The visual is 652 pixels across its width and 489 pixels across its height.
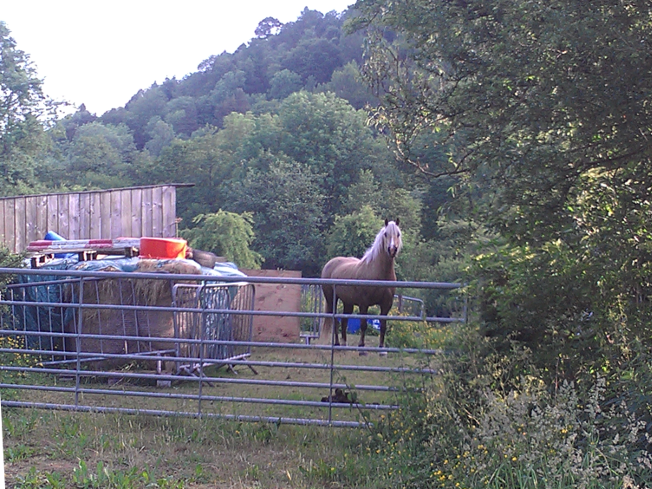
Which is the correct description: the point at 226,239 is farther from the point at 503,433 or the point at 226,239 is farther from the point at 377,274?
the point at 503,433

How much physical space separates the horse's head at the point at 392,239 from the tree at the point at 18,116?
36474 millimetres

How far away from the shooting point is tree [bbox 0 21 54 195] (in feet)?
139

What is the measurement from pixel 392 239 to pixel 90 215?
12084 millimetres

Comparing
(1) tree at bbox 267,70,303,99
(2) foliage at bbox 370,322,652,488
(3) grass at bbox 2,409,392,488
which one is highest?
(1) tree at bbox 267,70,303,99

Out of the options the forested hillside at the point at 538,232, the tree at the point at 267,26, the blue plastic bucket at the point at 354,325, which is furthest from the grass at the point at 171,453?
Answer: the tree at the point at 267,26

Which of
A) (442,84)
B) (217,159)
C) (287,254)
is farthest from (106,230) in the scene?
(217,159)

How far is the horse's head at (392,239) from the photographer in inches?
399

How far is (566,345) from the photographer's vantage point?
487 centimetres

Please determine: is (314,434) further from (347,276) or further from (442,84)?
(347,276)

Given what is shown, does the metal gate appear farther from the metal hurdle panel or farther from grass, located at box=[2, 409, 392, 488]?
grass, located at box=[2, 409, 392, 488]

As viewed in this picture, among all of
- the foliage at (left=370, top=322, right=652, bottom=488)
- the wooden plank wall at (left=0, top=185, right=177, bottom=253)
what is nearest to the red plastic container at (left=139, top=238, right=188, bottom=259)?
the foliage at (left=370, top=322, right=652, bottom=488)

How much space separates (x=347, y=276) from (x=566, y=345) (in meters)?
6.59

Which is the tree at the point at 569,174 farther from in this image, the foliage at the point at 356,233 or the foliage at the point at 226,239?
the foliage at the point at 356,233

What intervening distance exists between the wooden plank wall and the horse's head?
1019cm
